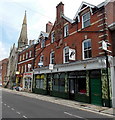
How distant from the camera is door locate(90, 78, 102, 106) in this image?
12.5m

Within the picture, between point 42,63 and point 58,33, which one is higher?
point 58,33

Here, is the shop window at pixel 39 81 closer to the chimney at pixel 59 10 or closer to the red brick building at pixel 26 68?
the red brick building at pixel 26 68

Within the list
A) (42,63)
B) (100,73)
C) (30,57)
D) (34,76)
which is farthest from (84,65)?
(30,57)

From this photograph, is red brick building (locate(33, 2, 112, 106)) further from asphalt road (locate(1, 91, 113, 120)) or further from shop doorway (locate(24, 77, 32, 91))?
shop doorway (locate(24, 77, 32, 91))

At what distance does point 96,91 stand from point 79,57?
14.5 ft

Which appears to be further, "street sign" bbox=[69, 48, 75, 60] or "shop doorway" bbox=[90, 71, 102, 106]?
"street sign" bbox=[69, 48, 75, 60]

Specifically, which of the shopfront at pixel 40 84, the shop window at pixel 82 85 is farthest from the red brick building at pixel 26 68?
the shop window at pixel 82 85

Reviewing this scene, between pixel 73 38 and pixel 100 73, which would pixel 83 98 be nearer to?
pixel 100 73

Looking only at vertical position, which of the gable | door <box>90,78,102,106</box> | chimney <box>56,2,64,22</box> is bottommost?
door <box>90,78,102,106</box>

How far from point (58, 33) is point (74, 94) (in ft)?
31.0

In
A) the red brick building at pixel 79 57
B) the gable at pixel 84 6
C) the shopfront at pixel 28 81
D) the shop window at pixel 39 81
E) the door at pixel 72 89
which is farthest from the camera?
the shopfront at pixel 28 81

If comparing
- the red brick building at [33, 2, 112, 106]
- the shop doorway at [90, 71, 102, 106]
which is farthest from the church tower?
the shop doorway at [90, 71, 102, 106]

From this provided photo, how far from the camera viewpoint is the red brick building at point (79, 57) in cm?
1283

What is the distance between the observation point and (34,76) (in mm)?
24641
